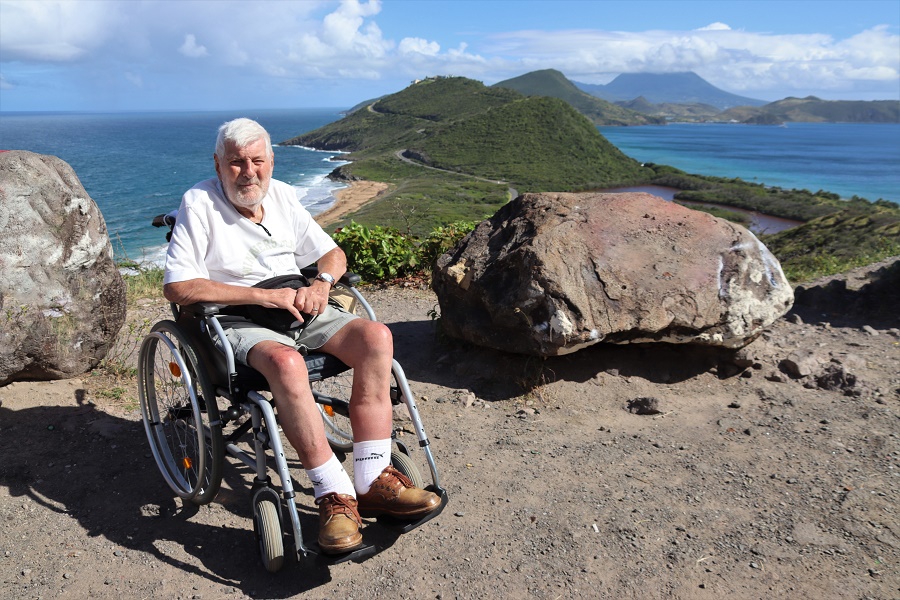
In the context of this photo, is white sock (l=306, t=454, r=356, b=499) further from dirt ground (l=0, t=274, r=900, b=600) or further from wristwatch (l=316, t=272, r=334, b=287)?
wristwatch (l=316, t=272, r=334, b=287)

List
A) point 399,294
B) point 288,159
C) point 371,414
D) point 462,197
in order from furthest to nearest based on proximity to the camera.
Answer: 1. point 288,159
2. point 462,197
3. point 399,294
4. point 371,414

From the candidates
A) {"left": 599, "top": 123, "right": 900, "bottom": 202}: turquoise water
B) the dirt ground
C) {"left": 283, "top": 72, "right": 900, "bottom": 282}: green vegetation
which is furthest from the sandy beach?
{"left": 599, "top": 123, "right": 900, "bottom": 202}: turquoise water

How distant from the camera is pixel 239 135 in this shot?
3.07 metres

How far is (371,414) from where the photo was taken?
2.87m

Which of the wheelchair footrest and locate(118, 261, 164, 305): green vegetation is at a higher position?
locate(118, 261, 164, 305): green vegetation

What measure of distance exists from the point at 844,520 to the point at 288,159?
9699 cm

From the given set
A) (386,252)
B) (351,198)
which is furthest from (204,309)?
(351,198)

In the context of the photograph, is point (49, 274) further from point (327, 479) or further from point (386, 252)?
point (386, 252)

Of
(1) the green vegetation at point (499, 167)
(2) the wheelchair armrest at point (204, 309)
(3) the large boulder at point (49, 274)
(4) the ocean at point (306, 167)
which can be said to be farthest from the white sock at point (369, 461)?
(4) the ocean at point (306, 167)

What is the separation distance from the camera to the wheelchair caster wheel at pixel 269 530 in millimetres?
2648

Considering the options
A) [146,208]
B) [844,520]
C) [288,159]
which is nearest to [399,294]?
[844,520]

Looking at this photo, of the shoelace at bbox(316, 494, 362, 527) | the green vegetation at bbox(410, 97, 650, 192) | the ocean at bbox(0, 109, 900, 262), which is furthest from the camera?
the green vegetation at bbox(410, 97, 650, 192)

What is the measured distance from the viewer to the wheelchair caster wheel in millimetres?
2648

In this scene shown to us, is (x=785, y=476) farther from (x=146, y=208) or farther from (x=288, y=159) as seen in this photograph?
(x=288, y=159)
